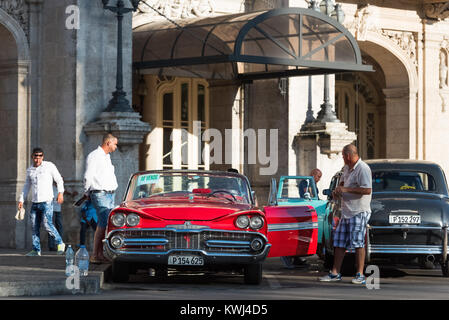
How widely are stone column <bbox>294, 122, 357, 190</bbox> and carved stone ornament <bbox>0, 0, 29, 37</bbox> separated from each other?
694cm

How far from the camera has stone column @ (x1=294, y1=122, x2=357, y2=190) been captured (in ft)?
78.5

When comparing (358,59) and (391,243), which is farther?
(358,59)

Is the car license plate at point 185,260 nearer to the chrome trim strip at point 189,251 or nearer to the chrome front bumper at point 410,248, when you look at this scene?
the chrome trim strip at point 189,251

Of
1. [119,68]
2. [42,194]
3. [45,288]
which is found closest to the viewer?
[45,288]

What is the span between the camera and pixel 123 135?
1930cm

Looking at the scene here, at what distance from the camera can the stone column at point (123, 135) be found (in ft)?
63.4

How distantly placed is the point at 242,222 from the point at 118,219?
56.9 inches

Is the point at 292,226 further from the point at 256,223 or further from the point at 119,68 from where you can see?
the point at 119,68

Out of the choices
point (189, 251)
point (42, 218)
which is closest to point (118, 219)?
point (189, 251)

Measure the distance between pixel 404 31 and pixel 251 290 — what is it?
1758 cm

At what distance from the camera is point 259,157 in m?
25.4

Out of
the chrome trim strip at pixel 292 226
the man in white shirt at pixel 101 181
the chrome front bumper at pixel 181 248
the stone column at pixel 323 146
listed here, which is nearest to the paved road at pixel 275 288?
the chrome front bumper at pixel 181 248

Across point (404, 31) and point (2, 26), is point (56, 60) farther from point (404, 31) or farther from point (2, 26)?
point (404, 31)
